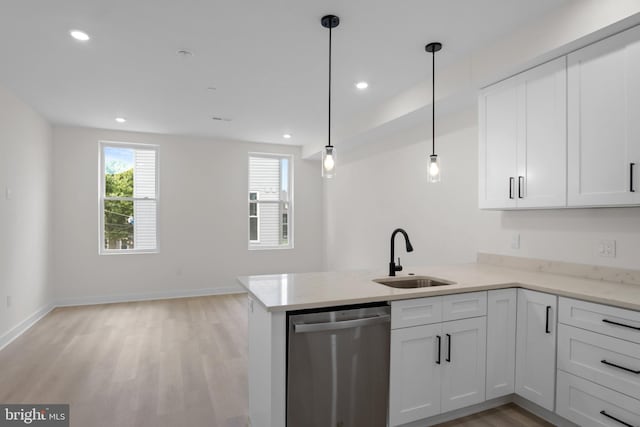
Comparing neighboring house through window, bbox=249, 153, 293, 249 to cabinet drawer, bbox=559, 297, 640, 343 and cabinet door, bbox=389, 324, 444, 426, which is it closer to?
cabinet door, bbox=389, 324, 444, 426

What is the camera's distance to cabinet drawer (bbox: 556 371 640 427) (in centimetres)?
188

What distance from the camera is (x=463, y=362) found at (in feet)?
7.57

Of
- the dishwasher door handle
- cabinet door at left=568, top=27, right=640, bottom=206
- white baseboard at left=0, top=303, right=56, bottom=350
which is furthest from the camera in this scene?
white baseboard at left=0, top=303, right=56, bottom=350

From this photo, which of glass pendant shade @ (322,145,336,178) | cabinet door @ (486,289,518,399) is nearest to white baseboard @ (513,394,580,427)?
cabinet door @ (486,289,518,399)

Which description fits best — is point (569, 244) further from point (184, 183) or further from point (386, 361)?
point (184, 183)

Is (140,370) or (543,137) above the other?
(543,137)

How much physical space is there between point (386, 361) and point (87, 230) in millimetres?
5168

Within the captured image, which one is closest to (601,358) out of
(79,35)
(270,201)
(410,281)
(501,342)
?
(501,342)

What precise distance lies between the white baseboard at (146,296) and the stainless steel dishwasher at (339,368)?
182 inches

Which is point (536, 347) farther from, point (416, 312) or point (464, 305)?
point (416, 312)

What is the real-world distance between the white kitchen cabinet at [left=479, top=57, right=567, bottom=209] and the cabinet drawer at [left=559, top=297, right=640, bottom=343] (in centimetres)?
71

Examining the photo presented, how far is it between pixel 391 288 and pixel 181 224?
4.64 metres

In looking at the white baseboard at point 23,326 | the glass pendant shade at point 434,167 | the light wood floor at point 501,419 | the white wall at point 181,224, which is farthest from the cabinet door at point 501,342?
the white wall at point 181,224

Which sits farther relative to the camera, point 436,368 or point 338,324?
point 436,368
